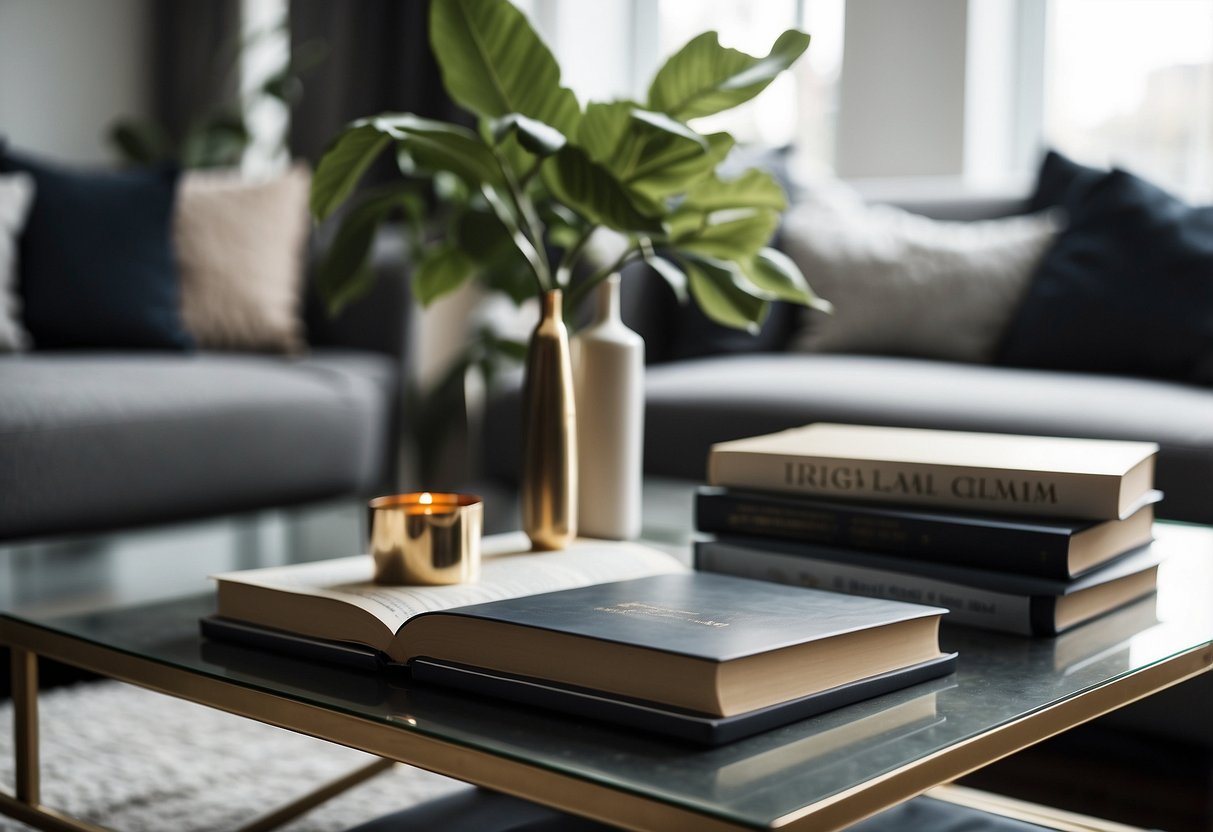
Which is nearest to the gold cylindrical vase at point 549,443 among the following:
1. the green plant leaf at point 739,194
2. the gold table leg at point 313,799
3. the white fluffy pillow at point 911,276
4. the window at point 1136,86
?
the green plant leaf at point 739,194

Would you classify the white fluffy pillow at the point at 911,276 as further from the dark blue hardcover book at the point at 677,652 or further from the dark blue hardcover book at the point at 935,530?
the dark blue hardcover book at the point at 677,652

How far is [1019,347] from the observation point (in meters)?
2.32

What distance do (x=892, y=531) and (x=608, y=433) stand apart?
30 cm

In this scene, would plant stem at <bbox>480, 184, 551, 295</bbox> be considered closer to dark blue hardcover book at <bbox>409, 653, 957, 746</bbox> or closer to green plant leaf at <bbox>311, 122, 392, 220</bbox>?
green plant leaf at <bbox>311, 122, 392, 220</bbox>

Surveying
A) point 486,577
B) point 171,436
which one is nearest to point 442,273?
point 486,577

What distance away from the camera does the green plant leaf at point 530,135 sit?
37.7 inches

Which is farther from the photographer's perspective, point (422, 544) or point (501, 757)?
point (422, 544)

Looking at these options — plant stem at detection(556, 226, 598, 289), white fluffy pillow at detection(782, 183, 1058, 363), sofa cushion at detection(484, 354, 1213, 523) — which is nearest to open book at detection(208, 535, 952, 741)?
plant stem at detection(556, 226, 598, 289)

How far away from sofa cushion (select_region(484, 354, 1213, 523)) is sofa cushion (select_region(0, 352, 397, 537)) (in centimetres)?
41

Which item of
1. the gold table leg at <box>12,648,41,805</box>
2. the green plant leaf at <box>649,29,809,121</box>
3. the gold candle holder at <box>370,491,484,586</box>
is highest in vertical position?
the green plant leaf at <box>649,29,809,121</box>

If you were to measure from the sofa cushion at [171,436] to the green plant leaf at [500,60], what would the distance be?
1315 mm

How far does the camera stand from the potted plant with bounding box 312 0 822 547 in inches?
40.8

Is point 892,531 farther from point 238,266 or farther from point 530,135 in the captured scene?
point 238,266

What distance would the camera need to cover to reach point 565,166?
1.02 meters
